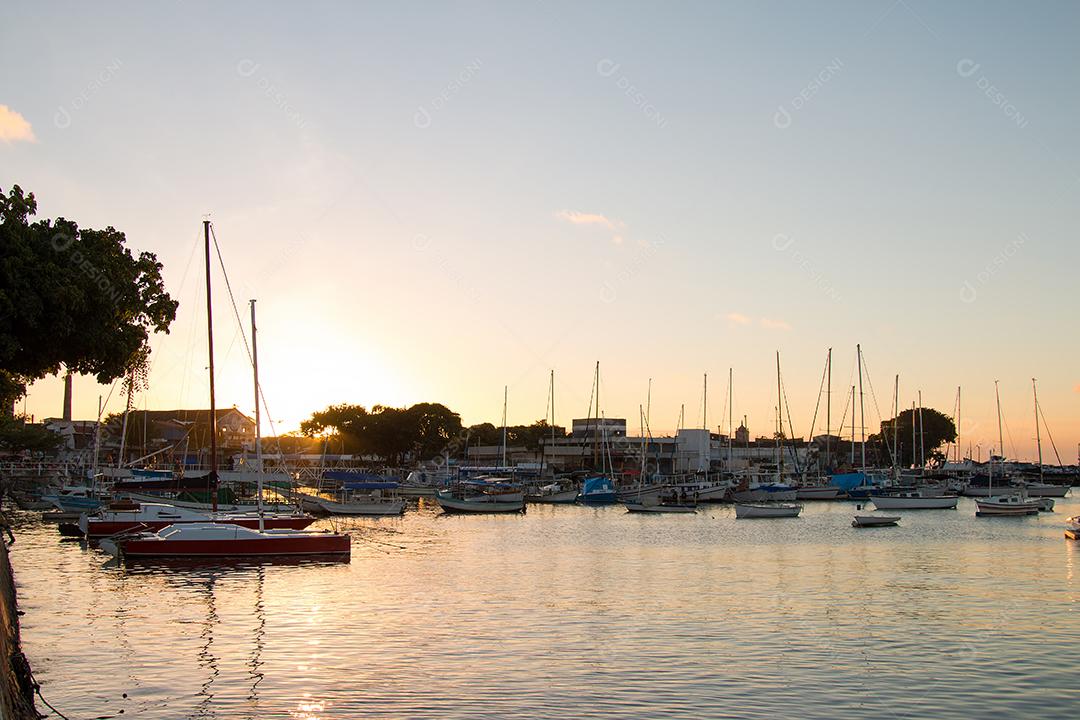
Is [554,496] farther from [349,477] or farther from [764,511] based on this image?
[764,511]

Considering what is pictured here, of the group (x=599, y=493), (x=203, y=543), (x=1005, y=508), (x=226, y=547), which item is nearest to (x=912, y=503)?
(x=1005, y=508)

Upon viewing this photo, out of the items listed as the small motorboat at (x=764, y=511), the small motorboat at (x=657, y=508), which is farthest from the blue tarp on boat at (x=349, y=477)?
the small motorboat at (x=764, y=511)

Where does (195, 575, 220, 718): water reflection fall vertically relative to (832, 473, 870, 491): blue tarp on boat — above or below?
below

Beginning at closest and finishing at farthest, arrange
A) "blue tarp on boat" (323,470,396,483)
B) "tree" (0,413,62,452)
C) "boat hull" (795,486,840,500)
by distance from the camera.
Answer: "tree" (0,413,62,452)
"blue tarp on boat" (323,470,396,483)
"boat hull" (795,486,840,500)

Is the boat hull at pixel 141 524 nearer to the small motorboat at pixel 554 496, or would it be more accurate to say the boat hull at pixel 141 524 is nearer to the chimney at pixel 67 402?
the small motorboat at pixel 554 496

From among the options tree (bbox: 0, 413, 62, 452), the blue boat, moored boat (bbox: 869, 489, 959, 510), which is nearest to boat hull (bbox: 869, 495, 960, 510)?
moored boat (bbox: 869, 489, 959, 510)

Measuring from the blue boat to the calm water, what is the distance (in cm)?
6146

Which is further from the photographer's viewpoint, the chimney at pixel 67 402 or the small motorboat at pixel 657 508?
the chimney at pixel 67 402

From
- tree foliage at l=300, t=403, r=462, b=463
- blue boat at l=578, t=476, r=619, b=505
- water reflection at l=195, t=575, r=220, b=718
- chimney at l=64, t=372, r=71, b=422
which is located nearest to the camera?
water reflection at l=195, t=575, r=220, b=718

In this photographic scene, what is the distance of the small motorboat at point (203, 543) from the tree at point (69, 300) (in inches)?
595

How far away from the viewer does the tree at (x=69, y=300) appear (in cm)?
2786

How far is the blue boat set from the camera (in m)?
118

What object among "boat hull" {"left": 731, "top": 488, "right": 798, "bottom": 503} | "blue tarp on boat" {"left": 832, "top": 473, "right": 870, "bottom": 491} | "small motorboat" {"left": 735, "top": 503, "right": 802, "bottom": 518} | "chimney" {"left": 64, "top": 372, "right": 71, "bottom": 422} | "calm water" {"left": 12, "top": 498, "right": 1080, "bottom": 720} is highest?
"chimney" {"left": 64, "top": 372, "right": 71, "bottom": 422}

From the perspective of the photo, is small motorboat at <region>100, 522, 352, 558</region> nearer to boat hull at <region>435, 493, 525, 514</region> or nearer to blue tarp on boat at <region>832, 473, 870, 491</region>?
boat hull at <region>435, 493, 525, 514</region>
